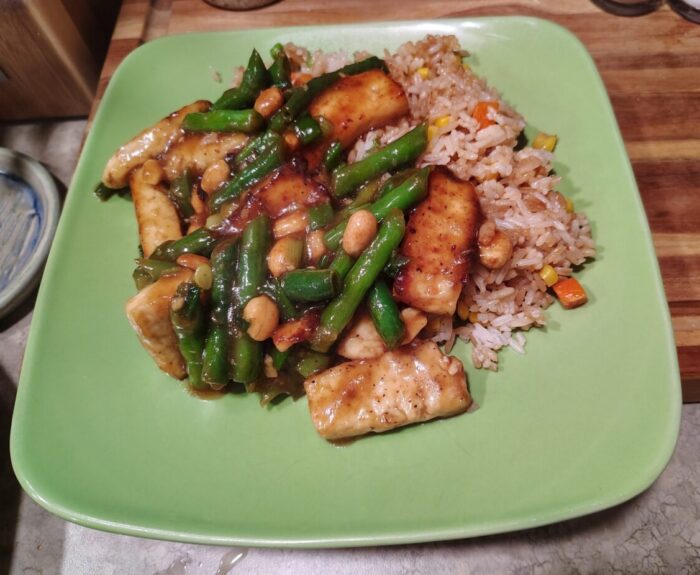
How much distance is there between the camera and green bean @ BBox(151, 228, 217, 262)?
239 cm

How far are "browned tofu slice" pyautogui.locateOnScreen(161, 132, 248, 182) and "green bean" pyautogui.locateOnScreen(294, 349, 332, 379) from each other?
107cm

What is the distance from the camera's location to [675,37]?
3400 mm

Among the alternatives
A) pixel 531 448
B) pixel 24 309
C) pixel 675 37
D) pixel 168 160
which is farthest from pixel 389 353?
pixel 675 37

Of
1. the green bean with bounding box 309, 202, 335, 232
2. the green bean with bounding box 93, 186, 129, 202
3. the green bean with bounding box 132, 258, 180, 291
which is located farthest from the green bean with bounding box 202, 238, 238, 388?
the green bean with bounding box 93, 186, 129, 202

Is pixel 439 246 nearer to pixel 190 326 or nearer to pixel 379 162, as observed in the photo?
pixel 379 162

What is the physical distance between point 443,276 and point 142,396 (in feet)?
4.57

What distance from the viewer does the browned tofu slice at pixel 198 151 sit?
8.66 feet

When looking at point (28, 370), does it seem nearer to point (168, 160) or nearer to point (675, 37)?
point (168, 160)

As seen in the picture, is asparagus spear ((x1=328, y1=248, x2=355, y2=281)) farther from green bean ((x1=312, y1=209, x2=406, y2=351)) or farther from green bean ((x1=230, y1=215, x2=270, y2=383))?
green bean ((x1=230, y1=215, x2=270, y2=383))

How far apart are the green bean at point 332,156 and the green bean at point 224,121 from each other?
345mm

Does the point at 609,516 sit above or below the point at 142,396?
below

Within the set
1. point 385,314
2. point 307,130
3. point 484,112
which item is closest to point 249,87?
point 307,130

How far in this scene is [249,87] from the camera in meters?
2.72

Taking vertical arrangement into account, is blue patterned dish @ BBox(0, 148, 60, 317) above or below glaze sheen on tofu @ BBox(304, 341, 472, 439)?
above
